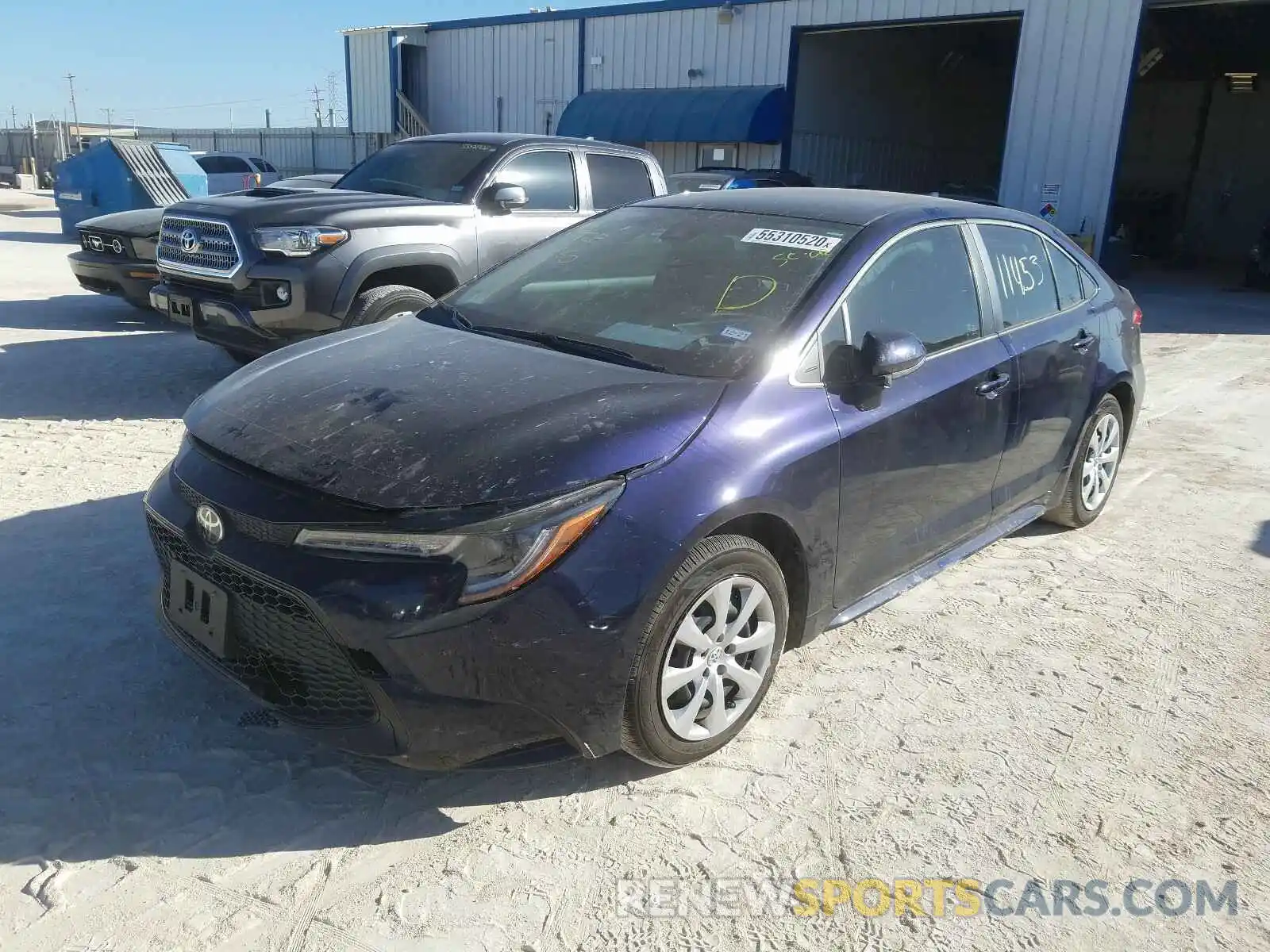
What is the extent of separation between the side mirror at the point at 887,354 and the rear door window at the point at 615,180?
15.2ft

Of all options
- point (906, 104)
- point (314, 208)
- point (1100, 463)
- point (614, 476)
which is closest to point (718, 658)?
point (614, 476)

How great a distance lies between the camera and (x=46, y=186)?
36469 mm

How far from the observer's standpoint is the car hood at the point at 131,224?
8.32m

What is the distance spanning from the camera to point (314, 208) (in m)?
6.12

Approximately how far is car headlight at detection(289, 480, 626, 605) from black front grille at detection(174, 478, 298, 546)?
4 centimetres

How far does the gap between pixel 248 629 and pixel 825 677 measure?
6.38 feet

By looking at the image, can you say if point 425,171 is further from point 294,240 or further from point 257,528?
point 257,528

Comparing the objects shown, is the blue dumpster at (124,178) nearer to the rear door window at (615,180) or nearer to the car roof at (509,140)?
the car roof at (509,140)

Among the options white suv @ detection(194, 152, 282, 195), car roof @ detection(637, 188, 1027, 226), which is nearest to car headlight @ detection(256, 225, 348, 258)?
car roof @ detection(637, 188, 1027, 226)

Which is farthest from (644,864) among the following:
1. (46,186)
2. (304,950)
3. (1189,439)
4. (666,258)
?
(46,186)

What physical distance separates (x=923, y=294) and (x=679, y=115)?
59.5 feet

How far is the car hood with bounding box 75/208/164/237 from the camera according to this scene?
8.32 metres

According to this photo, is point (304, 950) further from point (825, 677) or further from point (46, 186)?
point (46, 186)

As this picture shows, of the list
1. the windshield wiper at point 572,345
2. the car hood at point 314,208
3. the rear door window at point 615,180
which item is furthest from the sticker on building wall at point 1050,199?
the windshield wiper at point 572,345
